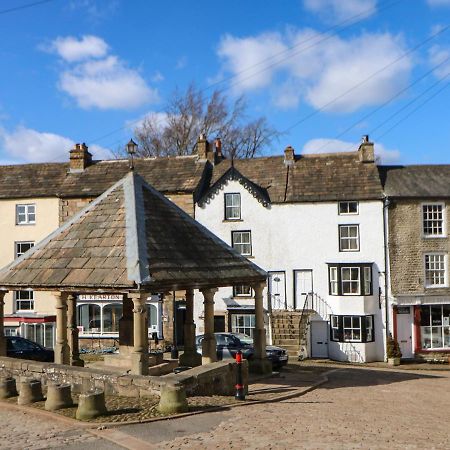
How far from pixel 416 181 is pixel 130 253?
23445mm

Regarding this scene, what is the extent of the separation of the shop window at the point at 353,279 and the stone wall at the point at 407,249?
1.35 metres

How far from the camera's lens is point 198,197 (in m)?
34.6

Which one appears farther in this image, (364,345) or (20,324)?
(20,324)

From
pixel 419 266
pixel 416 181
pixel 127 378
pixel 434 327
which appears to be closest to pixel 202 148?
pixel 416 181

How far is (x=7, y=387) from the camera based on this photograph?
14.0 metres

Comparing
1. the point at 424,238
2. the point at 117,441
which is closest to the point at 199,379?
the point at 117,441

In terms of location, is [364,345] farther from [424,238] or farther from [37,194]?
[37,194]

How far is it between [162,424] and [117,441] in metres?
1.25

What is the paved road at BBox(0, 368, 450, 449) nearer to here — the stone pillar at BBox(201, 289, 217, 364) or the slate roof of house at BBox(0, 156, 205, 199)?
the stone pillar at BBox(201, 289, 217, 364)

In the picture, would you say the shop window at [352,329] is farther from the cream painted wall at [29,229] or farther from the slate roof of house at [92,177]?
the cream painted wall at [29,229]

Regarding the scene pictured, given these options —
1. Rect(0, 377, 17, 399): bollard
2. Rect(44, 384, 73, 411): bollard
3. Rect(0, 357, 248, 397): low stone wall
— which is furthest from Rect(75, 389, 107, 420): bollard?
Rect(0, 377, 17, 399): bollard

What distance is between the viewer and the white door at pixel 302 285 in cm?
3350

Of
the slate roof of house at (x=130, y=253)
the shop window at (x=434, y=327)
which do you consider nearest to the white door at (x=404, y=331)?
the shop window at (x=434, y=327)

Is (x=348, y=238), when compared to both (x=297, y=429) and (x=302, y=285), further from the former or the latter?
(x=297, y=429)
